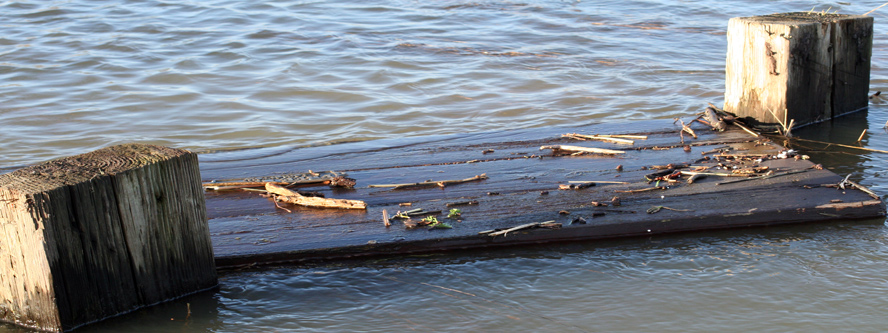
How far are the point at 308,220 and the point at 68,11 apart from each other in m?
13.3

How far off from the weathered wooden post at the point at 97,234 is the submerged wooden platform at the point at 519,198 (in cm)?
49

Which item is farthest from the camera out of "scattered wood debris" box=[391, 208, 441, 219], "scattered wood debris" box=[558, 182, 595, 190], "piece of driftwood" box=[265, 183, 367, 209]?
"scattered wood debris" box=[558, 182, 595, 190]

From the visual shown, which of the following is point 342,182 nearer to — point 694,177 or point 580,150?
point 580,150

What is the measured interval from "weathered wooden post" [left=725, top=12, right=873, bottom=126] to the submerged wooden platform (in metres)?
0.61

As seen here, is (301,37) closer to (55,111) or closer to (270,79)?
(270,79)

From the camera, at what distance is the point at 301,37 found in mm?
13242

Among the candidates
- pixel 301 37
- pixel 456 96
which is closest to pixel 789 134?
pixel 456 96

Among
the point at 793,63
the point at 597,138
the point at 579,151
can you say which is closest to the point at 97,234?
the point at 579,151

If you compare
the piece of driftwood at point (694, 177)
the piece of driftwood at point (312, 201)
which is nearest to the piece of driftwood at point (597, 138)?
the piece of driftwood at point (694, 177)

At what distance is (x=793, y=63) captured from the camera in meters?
5.96

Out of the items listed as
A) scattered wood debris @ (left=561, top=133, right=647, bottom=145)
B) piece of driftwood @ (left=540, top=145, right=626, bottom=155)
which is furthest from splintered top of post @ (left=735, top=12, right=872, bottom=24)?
piece of driftwood @ (left=540, top=145, right=626, bottom=155)

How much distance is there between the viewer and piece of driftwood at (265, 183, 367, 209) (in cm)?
439

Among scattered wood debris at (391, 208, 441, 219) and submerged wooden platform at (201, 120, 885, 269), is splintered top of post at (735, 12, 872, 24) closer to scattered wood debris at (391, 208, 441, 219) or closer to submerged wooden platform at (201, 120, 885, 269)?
submerged wooden platform at (201, 120, 885, 269)

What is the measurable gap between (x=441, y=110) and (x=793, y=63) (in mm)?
4272
